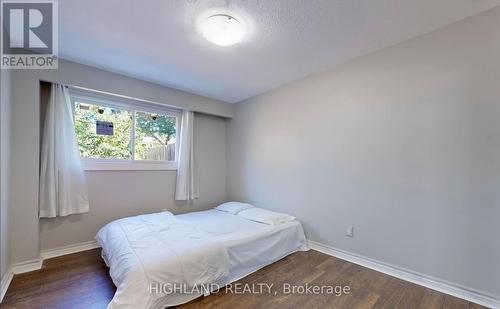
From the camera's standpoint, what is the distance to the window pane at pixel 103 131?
2.93 meters

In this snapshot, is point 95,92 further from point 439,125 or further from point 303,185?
point 439,125

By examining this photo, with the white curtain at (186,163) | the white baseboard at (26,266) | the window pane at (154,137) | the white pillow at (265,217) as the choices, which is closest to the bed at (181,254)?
the white pillow at (265,217)

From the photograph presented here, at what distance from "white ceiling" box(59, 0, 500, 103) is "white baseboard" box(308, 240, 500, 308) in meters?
2.38

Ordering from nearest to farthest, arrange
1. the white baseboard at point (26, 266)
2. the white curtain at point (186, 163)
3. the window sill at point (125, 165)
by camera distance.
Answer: the white baseboard at point (26, 266) < the window sill at point (125, 165) < the white curtain at point (186, 163)

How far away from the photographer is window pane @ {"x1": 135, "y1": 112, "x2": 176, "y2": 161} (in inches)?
135

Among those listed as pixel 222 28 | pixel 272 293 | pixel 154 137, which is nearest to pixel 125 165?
pixel 154 137

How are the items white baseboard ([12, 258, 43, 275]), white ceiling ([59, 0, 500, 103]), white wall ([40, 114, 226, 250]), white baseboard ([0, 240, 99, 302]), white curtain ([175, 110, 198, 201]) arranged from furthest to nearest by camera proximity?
white curtain ([175, 110, 198, 201])
white wall ([40, 114, 226, 250])
white baseboard ([12, 258, 43, 275])
white baseboard ([0, 240, 99, 302])
white ceiling ([59, 0, 500, 103])

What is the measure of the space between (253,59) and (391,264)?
2.77 m

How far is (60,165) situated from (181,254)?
2.01 m

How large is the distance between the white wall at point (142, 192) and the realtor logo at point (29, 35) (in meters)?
1.43

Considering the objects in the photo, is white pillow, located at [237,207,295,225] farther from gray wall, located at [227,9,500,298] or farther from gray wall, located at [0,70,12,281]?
gray wall, located at [0,70,12,281]

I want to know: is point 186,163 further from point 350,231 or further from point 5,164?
point 350,231

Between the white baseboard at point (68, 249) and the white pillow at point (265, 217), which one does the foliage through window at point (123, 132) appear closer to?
the white baseboard at point (68, 249)

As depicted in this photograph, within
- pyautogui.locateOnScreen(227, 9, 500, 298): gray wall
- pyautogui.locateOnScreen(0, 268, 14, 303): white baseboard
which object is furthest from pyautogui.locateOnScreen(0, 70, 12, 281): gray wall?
pyautogui.locateOnScreen(227, 9, 500, 298): gray wall
